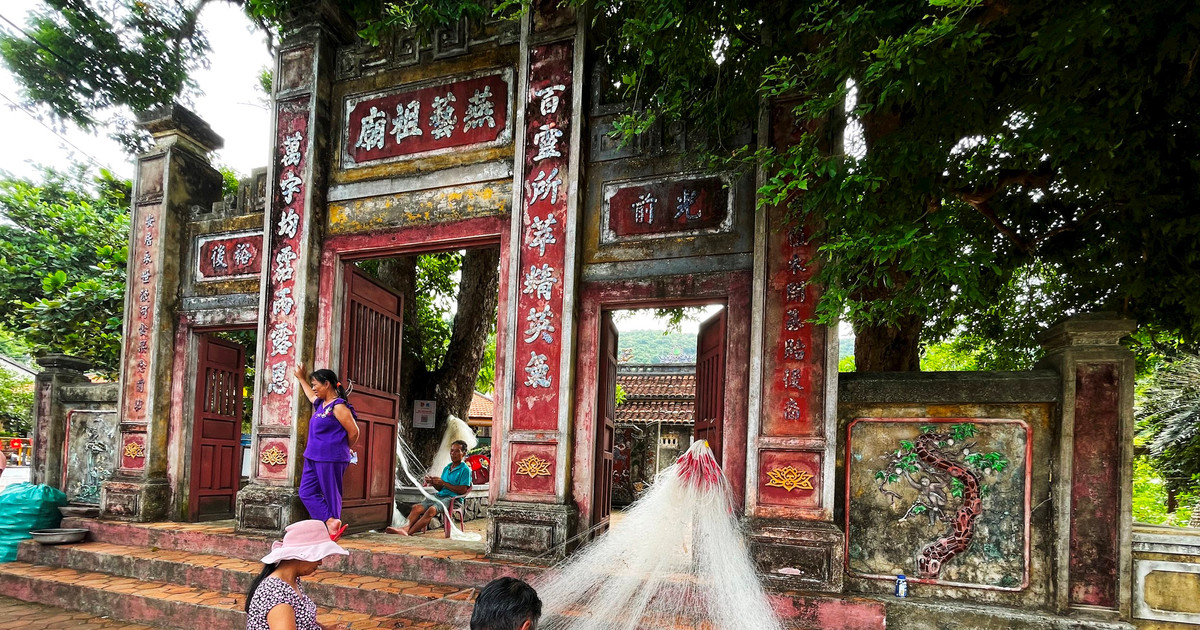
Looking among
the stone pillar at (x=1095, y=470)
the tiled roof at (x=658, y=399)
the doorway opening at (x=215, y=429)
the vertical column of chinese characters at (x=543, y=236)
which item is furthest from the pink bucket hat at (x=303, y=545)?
the tiled roof at (x=658, y=399)

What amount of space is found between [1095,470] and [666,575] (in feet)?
10.1

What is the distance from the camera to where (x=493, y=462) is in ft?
19.9

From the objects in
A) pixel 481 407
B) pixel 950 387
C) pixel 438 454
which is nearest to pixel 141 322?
pixel 438 454

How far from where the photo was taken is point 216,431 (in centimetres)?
820

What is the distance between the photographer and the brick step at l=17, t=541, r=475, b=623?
5.22m

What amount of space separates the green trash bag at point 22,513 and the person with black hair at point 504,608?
25.0 feet

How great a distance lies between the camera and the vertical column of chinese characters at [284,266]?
6902 mm

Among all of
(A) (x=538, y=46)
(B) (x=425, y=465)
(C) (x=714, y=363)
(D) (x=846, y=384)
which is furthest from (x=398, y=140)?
(B) (x=425, y=465)

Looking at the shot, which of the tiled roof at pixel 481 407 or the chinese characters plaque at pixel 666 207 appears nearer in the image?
the chinese characters plaque at pixel 666 207

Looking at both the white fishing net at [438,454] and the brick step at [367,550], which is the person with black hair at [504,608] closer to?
the brick step at [367,550]

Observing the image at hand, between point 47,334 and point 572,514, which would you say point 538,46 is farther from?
point 47,334

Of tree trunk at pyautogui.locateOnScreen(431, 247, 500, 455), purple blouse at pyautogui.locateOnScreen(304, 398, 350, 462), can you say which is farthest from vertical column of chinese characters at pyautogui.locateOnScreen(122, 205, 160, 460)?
tree trunk at pyautogui.locateOnScreen(431, 247, 500, 455)

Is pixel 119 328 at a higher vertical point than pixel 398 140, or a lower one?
lower

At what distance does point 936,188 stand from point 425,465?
8.69m
